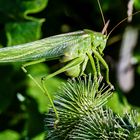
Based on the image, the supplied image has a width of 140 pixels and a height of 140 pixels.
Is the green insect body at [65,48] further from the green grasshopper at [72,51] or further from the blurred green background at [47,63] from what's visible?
the blurred green background at [47,63]

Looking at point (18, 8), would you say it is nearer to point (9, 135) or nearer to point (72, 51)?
point (9, 135)

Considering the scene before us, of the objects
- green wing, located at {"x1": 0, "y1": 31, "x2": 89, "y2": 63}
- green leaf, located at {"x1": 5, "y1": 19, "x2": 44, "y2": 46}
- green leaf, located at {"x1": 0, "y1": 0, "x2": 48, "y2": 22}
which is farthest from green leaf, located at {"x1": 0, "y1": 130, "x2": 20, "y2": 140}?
green wing, located at {"x1": 0, "y1": 31, "x2": 89, "y2": 63}

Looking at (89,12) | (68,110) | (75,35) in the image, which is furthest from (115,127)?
(89,12)

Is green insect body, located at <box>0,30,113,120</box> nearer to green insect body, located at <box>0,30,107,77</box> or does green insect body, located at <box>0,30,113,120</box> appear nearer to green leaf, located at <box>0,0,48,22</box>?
green insect body, located at <box>0,30,107,77</box>

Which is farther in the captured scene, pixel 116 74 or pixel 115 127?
pixel 116 74

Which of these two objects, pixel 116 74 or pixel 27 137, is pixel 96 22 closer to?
pixel 116 74

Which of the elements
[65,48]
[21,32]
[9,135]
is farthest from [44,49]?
[9,135]
